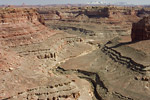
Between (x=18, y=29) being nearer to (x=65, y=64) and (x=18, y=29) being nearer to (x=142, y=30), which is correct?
(x=65, y=64)

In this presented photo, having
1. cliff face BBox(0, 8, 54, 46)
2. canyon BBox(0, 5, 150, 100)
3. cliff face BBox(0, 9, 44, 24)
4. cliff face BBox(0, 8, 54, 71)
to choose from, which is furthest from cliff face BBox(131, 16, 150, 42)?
cliff face BBox(0, 9, 44, 24)

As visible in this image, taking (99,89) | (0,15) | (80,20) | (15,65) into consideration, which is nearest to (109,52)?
(99,89)

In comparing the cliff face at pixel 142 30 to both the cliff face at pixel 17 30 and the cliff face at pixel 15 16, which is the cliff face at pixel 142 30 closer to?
the cliff face at pixel 17 30

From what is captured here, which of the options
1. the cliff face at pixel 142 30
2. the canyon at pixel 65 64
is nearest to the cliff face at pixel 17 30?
the canyon at pixel 65 64

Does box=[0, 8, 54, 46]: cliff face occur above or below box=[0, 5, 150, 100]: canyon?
above

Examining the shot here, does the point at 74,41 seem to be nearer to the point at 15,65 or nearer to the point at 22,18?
the point at 22,18

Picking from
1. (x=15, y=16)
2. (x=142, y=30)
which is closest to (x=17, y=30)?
(x=15, y=16)

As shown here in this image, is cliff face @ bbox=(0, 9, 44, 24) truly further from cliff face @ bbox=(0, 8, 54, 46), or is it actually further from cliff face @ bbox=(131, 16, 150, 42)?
cliff face @ bbox=(131, 16, 150, 42)
